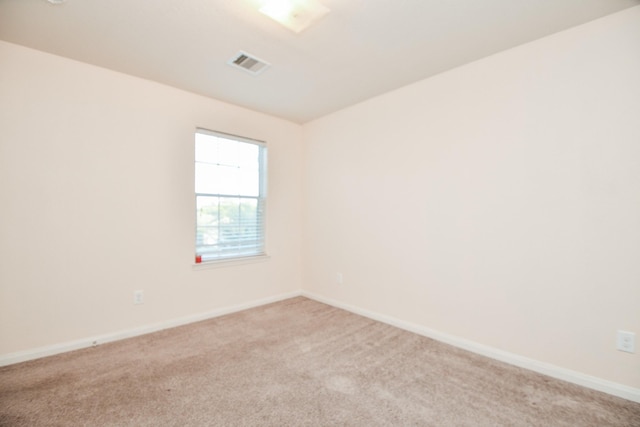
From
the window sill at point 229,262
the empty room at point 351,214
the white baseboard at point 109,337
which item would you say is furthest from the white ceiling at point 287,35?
the white baseboard at point 109,337

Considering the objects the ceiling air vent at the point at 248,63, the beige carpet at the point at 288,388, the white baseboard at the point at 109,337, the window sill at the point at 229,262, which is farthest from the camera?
the window sill at the point at 229,262

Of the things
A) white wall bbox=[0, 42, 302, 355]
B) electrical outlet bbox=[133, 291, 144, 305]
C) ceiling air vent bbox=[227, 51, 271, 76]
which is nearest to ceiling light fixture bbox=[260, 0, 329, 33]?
ceiling air vent bbox=[227, 51, 271, 76]

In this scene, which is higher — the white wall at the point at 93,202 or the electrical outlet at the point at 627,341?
the white wall at the point at 93,202

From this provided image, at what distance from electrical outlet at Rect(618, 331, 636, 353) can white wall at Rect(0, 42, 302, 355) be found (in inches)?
132

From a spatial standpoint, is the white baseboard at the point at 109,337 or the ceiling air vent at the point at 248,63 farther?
the ceiling air vent at the point at 248,63

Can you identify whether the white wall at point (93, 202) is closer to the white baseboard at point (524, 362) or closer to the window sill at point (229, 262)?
the window sill at point (229, 262)

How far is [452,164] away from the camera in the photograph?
2.60 meters

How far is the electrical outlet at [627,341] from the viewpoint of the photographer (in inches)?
70.6

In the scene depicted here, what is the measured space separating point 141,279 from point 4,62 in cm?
199

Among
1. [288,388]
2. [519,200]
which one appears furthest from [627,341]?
[288,388]

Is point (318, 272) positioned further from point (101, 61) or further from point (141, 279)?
point (101, 61)

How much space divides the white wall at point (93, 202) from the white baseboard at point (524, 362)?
2047mm

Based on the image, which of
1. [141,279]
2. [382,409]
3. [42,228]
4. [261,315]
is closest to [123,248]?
[141,279]

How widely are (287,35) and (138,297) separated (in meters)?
2.67
